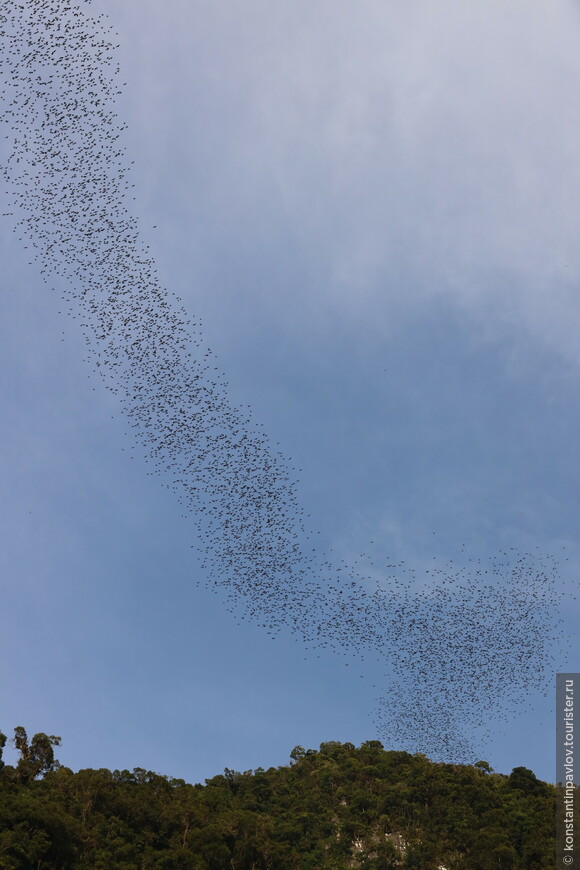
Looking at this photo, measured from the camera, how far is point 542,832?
243 ft

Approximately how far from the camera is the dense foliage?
5984cm

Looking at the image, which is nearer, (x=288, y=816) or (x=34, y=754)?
(x=34, y=754)

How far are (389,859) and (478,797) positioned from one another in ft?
37.3

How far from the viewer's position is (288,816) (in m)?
85.7

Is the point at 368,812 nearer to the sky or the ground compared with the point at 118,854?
nearer to the sky

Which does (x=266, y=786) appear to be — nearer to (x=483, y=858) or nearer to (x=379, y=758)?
(x=379, y=758)

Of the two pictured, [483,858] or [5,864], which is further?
[483,858]

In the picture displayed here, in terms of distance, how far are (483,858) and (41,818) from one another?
38.5 meters

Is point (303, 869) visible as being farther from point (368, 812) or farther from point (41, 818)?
point (41, 818)

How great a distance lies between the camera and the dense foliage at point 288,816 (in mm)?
59844

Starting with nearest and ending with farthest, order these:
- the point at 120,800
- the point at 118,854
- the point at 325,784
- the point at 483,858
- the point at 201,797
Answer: the point at 118,854
the point at 120,800
the point at 483,858
the point at 201,797
the point at 325,784

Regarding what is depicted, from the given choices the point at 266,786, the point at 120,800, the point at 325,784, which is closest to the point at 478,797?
the point at 325,784

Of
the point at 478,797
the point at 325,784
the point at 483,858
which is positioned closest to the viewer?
the point at 483,858

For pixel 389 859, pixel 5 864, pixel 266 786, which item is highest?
pixel 266 786
